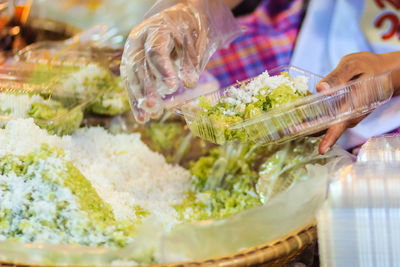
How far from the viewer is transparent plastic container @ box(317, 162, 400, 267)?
67 centimetres

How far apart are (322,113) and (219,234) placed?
42 cm

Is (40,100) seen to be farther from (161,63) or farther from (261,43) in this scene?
(261,43)

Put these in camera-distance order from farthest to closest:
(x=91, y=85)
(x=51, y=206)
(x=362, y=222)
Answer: (x=91, y=85), (x=51, y=206), (x=362, y=222)

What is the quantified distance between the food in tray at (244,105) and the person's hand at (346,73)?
67 millimetres

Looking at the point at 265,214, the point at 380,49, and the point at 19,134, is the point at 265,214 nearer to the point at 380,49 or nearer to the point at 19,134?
the point at 19,134

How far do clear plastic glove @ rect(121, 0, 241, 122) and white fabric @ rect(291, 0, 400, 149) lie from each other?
377 millimetres

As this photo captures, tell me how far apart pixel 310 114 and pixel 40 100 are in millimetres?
706

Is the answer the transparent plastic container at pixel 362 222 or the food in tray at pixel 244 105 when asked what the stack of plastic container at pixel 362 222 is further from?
the food in tray at pixel 244 105

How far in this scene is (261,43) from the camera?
1769 millimetres

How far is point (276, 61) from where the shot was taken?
1701 mm

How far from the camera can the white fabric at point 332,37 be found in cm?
140

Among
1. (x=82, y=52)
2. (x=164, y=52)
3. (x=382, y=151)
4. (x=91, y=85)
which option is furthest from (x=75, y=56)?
(x=382, y=151)

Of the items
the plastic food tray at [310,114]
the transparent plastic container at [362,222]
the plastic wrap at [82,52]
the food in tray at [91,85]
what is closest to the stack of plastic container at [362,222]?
the transparent plastic container at [362,222]

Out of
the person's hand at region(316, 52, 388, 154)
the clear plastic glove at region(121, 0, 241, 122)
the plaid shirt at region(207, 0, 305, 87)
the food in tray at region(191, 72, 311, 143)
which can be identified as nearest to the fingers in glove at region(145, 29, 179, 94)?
the clear plastic glove at region(121, 0, 241, 122)
